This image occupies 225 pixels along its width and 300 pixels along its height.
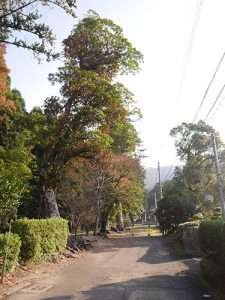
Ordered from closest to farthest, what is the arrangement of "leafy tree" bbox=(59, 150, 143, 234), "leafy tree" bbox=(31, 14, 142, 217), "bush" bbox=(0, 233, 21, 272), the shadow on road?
the shadow on road < "bush" bbox=(0, 233, 21, 272) < "leafy tree" bbox=(31, 14, 142, 217) < "leafy tree" bbox=(59, 150, 143, 234)

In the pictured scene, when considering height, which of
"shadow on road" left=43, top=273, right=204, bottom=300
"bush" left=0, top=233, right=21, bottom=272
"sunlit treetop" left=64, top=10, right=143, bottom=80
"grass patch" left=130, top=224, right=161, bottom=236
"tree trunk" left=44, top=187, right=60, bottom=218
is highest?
"sunlit treetop" left=64, top=10, right=143, bottom=80

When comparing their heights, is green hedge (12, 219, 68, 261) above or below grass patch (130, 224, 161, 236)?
above

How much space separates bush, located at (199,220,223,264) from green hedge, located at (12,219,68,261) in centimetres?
626

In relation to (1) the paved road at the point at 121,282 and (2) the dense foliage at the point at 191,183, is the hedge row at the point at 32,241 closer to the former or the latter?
(1) the paved road at the point at 121,282

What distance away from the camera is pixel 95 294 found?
958cm

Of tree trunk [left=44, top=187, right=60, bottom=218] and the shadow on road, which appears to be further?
tree trunk [left=44, top=187, right=60, bottom=218]

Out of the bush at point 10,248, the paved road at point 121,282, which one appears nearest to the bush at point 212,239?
the paved road at point 121,282

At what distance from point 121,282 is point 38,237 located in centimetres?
443

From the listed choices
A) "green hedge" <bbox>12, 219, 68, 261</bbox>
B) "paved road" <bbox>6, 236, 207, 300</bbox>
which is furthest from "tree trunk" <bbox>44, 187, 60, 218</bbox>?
"paved road" <bbox>6, 236, 207, 300</bbox>

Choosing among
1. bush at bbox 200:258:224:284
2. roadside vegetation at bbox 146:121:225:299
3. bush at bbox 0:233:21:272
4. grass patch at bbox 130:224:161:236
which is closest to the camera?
bush at bbox 200:258:224:284

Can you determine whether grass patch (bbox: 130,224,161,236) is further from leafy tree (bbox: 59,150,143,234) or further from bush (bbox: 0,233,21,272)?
bush (bbox: 0,233,21,272)

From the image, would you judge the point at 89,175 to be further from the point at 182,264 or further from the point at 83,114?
the point at 182,264

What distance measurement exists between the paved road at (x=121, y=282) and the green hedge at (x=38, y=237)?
1.19m

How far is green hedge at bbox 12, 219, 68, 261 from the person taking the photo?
44.9 feet
